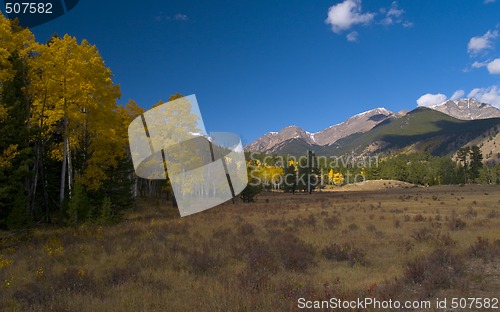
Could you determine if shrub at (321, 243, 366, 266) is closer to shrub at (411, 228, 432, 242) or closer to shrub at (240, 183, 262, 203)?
shrub at (411, 228, 432, 242)

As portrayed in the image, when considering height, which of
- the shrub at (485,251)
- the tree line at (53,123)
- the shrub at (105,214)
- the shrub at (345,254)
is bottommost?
the shrub at (345,254)

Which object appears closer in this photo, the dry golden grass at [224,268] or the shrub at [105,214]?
the dry golden grass at [224,268]

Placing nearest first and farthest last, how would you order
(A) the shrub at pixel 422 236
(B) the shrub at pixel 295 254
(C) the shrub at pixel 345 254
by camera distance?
1. (B) the shrub at pixel 295 254
2. (C) the shrub at pixel 345 254
3. (A) the shrub at pixel 422 236

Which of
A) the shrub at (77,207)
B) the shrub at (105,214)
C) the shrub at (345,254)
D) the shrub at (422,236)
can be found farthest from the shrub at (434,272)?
the shrub at (105,214)

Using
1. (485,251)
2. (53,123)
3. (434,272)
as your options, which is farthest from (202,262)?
(53,123)

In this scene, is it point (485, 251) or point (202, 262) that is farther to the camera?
point (485, 251)

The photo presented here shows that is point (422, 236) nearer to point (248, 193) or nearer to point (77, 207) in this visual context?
point (77, 207)

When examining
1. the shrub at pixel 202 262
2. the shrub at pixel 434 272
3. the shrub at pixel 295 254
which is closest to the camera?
the shrub at pixel 434 272

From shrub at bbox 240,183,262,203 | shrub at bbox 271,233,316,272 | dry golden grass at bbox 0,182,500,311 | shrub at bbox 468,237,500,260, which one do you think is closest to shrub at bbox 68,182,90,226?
dry golden grass at bbox 0,182,500,311

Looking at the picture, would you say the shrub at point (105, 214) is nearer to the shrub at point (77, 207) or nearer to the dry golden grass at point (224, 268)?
the shrub at point (77, 207)

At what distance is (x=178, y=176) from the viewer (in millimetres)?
28375

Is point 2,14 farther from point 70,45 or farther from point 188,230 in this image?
point 188,230

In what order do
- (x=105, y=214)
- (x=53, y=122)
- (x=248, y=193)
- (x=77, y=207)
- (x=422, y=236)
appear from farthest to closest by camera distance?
1. (x=248, y=193)
2. (x=105, y=214)
3. (x=77, y=207)
4. (x=53, y=122)
5. (x=422, y=236)

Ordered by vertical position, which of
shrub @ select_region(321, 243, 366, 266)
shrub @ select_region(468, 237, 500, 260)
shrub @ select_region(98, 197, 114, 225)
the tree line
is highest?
the tree line
